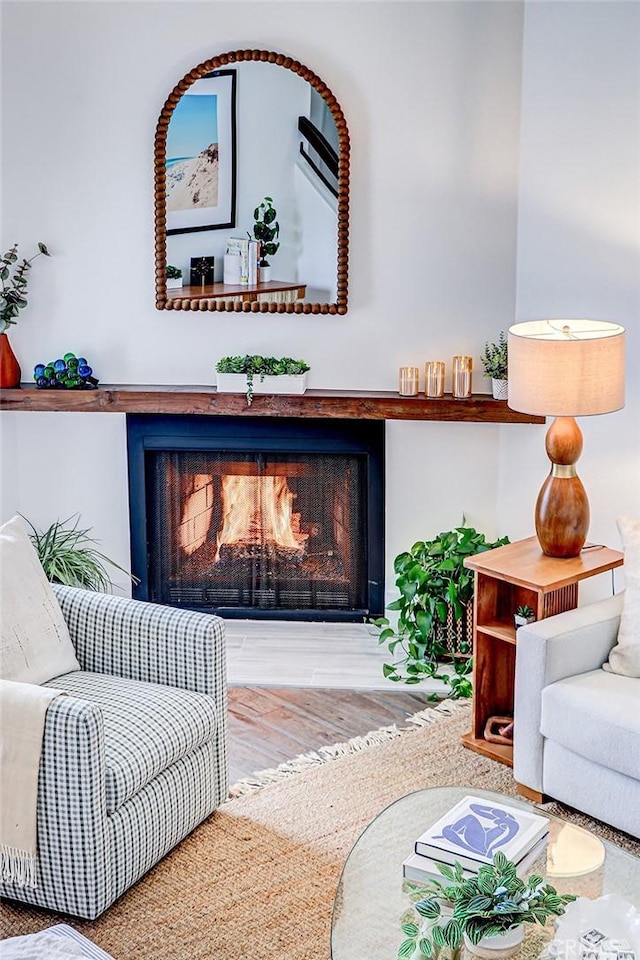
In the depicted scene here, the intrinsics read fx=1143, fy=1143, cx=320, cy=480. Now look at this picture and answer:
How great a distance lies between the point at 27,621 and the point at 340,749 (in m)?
1.07

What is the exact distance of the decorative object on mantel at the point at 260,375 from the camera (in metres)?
4.17

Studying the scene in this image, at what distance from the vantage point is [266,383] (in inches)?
165

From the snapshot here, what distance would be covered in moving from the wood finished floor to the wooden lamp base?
29.7 inches

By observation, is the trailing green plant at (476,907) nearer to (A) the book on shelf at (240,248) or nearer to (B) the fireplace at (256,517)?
(B) the fireplace at (256,517)

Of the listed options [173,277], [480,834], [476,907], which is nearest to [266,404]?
[173,277]

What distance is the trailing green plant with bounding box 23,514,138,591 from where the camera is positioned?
4.18m

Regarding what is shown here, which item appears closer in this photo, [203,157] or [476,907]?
[476,907]

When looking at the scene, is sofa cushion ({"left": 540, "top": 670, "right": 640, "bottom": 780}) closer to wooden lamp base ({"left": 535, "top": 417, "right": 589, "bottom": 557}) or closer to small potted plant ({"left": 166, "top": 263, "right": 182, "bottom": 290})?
wooden lamp base ({"left": 535, "top": 417, "right": 589, "bottom": 557})

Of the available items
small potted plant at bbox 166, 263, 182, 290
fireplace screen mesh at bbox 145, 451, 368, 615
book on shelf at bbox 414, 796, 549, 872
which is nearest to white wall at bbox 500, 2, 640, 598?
fireplace screen mesh at bbox 145, 451, 368, 615

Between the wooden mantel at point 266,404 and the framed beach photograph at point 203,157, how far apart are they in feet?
2.05

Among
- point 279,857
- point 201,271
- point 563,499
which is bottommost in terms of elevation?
point 279,857

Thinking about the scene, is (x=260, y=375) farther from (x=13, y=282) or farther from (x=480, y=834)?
(x=480, y=834)

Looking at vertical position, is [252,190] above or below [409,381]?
above

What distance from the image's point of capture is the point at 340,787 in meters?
3.23
